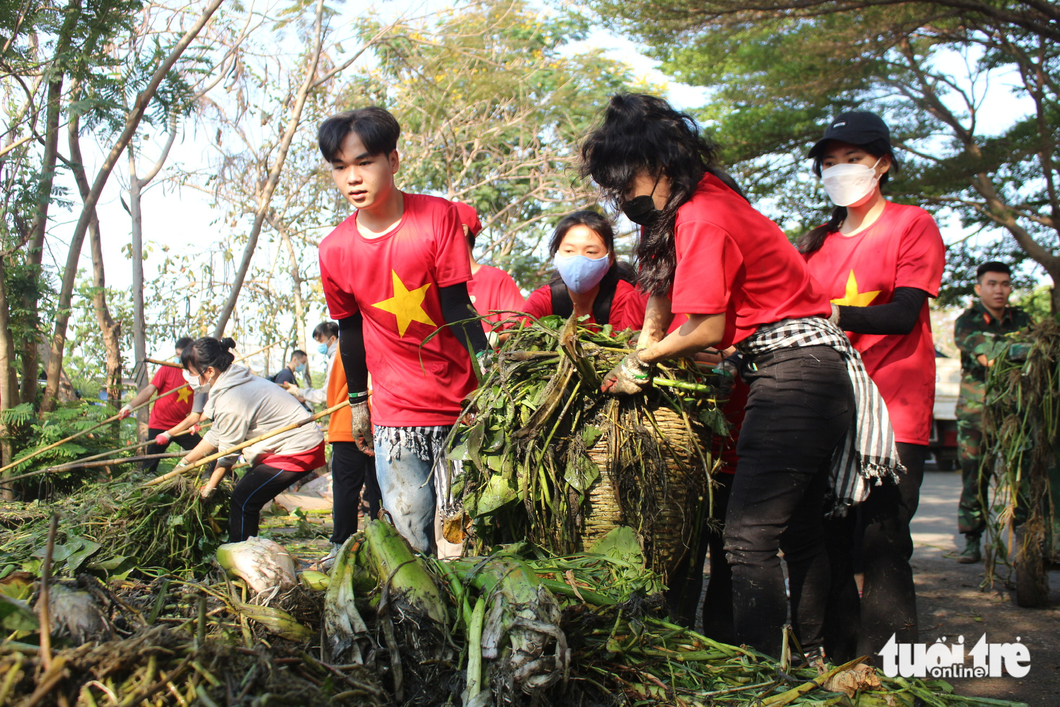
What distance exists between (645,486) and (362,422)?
1.32 m

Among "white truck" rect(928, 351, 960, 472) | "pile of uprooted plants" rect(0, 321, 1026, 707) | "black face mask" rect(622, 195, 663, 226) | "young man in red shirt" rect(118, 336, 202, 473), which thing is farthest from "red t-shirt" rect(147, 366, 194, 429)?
"white truck" rect(928, 351, 960, 472)

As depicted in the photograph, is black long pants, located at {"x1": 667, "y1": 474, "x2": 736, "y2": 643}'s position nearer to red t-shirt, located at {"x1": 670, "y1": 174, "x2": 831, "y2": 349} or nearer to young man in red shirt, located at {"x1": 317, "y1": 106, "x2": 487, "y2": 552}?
red t-shirt, located at {"x1": 670, "y1": 174, "x2": 831, "y2": 349}

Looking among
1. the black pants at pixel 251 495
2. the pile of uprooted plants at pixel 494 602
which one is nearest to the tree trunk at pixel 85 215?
the black pants at pixel 251 495

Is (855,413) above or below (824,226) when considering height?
below

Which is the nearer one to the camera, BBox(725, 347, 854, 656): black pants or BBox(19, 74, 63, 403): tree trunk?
BBox(725, 347, 854, 656): black pants

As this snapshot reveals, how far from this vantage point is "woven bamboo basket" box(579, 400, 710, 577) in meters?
2.44

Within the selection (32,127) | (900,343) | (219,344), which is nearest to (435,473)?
(900,343)

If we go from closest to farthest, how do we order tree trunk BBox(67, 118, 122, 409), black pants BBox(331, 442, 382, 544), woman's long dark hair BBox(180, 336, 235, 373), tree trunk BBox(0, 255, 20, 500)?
black pants BBox(331, 442, 382, 544), woman's long dark hair BBox(180, 336, 235, 373), tree trunk BBox(0, 255, 20, 500), tree trunk BBox(67, 118, 122, 409)

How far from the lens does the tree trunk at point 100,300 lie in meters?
6.08

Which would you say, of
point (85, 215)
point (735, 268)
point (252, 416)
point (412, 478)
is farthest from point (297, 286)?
point (735, 268)

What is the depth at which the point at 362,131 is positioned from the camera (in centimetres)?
290

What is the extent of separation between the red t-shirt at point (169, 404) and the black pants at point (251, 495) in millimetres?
3682

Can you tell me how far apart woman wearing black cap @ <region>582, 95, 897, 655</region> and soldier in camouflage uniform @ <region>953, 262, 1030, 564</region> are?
2.52 m

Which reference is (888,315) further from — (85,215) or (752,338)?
(85,215)
